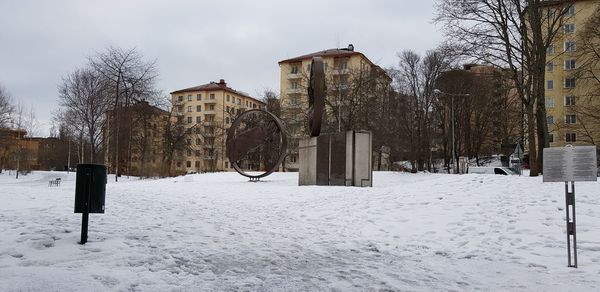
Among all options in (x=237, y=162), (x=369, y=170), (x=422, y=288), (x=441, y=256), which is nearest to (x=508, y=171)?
(x=369, y=170)

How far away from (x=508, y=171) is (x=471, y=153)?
106 feet

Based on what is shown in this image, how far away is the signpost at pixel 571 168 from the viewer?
742cm

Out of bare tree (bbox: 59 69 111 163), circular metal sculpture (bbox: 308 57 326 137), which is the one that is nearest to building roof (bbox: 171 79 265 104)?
bare tree (bbox: 59 69 111 163)

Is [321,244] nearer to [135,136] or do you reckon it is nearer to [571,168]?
[571,168]

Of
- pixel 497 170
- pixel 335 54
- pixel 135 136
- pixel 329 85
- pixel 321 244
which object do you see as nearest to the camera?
pixel 321 244

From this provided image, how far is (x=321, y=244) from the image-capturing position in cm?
922

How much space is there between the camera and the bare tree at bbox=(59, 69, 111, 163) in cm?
4119

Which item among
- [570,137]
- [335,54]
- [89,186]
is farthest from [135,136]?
[570,137]

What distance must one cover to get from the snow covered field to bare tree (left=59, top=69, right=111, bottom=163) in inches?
1216

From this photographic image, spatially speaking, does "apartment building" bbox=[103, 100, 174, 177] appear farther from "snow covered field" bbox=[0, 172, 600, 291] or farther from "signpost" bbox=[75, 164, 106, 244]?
"signpost" bbox=[75, 164, 106, 244]

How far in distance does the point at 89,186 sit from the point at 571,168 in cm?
778

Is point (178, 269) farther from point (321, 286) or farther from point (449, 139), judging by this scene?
point (449, 139)

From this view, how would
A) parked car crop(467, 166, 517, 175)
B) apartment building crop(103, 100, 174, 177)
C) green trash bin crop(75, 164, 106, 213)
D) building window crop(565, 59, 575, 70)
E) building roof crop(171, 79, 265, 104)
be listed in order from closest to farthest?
green trash bin crop(75, 164, 106, 213), parked car crop(467, 166, 517, 175), apartment building crop(103, 100, 174, 177), building window crop(565, 59, 575, 70), building roof crop(171, 79, 265, 104)

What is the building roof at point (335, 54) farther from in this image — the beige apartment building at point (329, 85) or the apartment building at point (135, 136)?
the apartment building at point (135, 136)
